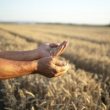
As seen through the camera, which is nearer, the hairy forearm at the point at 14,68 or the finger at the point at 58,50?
the hairy forearm at the point at 14,68

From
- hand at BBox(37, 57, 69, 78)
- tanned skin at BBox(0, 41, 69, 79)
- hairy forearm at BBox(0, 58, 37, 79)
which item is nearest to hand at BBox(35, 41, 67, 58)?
tanned skin at BBox(0, 41, 69, 79)

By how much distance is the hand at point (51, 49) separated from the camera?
348cm

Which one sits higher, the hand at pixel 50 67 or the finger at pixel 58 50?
the finger at pixel 58 50

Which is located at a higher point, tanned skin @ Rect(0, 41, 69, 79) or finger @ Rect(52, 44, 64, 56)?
finger @ Rect(52, 44, 64, 56)

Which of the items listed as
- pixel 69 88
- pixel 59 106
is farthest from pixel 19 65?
pixel 69 88

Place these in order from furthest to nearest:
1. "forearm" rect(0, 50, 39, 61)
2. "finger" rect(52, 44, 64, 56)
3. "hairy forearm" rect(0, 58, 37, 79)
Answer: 1. "forearm" rect(0, 50, 39, 61)
2. "finger" rect(52, 44, 64, 56)
3. "hairy forearm" rect(0, 58, 37, 79)

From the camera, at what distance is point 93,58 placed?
1011 cm

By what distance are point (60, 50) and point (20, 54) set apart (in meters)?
0.41

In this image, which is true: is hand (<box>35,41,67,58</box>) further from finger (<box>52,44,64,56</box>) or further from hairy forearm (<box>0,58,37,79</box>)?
hairy forearm (<box>0,58,37,79</box>)

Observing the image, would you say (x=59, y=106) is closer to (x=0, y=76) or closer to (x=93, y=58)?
(x=0, y=76)

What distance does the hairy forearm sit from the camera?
3.02 meters

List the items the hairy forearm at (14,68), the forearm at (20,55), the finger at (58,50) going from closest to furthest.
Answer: the hairy forearm at (14,68) < the finger at (58,50) < the forearm at (20,55)

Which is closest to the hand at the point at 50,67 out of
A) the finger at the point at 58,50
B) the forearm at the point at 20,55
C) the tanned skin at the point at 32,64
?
the tanned skin at the point at 32,64

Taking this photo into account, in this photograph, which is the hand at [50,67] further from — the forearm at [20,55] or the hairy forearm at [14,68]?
the forearm at [20,55]
